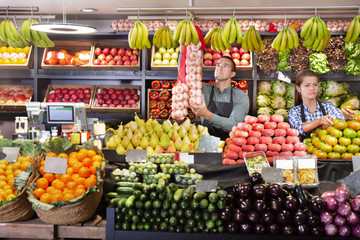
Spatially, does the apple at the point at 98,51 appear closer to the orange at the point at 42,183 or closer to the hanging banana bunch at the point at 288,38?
the hanging banana bunch at the point at 288,38

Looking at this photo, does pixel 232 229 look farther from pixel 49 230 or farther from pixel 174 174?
pixel 49 230

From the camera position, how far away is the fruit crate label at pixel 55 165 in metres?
2.81

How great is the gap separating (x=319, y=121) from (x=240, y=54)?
10.4 ft

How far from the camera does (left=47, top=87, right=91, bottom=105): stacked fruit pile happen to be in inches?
274

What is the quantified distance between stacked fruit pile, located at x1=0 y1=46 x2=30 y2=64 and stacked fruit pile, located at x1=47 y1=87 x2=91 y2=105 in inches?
28.3

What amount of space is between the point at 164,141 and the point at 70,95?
3887 mm

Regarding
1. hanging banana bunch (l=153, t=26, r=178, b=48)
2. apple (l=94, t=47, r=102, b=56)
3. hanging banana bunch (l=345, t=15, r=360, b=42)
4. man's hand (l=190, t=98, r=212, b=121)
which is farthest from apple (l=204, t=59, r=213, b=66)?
man's hand (l=190, t=98, r=212, b=121)

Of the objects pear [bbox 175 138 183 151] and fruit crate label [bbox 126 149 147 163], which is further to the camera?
pear [bbox 175 138 183 151]

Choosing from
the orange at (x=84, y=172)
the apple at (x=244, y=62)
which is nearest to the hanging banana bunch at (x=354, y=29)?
the apple at (x=244, y=62)

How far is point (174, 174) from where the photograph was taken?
9.66ft

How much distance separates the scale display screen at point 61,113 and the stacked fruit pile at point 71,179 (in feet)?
6.41

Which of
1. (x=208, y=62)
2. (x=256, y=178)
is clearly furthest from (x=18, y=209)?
(x=208, y=62)

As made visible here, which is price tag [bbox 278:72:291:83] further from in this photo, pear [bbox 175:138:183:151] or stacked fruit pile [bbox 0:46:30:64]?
stacked fruit pile [bbox 0:46:30:64]

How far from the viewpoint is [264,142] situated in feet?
10.3
